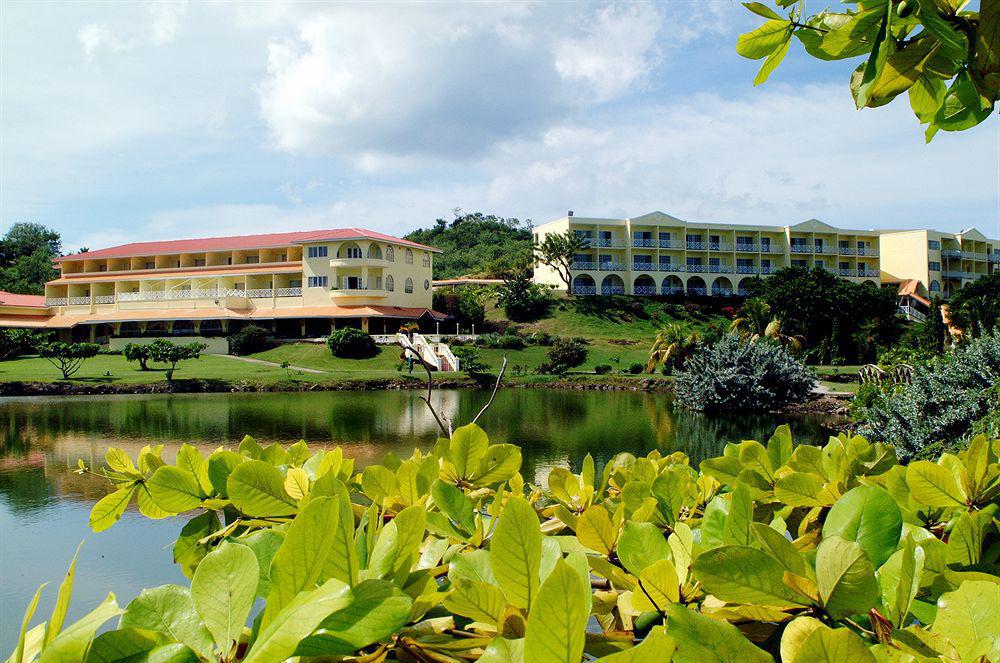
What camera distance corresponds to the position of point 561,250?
140 ft

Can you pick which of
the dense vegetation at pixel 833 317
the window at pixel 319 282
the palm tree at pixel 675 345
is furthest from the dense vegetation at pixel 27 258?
the dense vegetation at pixel 833 317

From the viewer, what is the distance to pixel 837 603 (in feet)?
1.76

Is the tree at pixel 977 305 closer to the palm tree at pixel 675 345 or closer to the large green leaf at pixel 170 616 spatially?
the palm tree at pixel 675 345

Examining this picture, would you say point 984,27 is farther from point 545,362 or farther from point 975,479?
point 545,362

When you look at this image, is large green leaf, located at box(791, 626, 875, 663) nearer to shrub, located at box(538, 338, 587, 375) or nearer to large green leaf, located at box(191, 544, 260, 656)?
large green leaf, located at box(191, 544, 260, 656)

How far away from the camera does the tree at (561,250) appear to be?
4256cm

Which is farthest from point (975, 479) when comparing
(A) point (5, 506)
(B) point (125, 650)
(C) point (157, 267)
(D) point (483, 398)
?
(C) point (157, 267)

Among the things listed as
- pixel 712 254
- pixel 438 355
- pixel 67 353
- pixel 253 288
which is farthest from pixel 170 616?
pixel 712 254

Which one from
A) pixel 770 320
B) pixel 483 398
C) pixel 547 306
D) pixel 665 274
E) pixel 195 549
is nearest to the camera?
pixel 195 549

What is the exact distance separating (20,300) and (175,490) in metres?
47.9

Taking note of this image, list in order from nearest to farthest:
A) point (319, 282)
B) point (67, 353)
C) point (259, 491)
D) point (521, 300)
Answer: point (259, 491) < point (67, 353) < point (319, 282) < point (521, 300)

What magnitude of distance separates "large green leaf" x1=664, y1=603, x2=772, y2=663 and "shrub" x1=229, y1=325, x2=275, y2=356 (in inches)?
1388

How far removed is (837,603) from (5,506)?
1076 centimetres

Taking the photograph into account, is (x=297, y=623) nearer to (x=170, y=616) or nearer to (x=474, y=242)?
(x=170, y=616)
